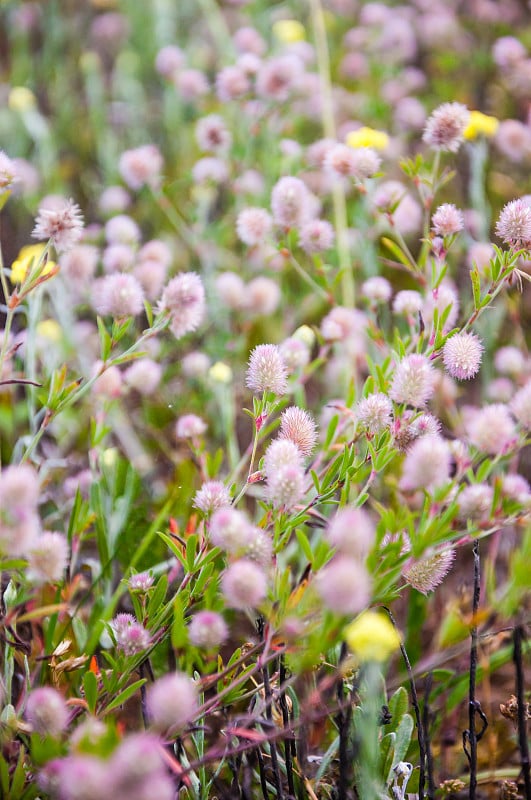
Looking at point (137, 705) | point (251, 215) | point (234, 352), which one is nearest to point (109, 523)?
point (137, 705)

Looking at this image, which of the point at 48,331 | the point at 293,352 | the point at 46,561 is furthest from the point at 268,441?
the point at 46,561

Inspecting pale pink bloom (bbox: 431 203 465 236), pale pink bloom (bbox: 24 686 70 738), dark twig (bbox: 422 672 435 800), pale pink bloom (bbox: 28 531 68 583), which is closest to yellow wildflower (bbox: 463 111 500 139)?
pale pink bloom (bbox: 431 203 465 236)

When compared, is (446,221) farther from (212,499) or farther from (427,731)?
(427,731)

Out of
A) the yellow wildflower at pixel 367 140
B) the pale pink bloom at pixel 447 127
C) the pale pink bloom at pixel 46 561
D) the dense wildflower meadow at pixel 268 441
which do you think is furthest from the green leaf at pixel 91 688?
the yellow wildflower at pixel 367 140

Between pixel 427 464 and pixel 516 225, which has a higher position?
pixel 516 225

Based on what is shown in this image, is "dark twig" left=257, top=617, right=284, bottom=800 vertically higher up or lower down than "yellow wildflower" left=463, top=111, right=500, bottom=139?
lower down

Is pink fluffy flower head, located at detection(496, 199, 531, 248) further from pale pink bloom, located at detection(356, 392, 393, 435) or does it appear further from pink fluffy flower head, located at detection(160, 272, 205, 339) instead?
pink fluffy flower head, located at detection(160, 272, 205, 339)

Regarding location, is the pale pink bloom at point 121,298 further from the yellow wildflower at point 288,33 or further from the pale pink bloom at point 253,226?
the yellow wildflower at point 288,33
